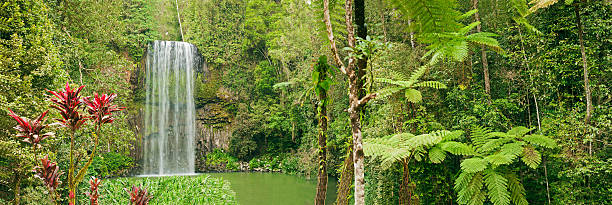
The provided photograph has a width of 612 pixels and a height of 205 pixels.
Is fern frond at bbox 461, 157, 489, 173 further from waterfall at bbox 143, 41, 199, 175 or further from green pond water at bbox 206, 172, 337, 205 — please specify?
waterfall at bbox 143, 41, 199, 175

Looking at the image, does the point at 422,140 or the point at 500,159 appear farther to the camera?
the point at 422,140

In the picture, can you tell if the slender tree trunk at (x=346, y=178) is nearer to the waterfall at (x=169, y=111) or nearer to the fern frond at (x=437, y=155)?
the fern frond at (x=437, y=155)

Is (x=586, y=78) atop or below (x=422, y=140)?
atop

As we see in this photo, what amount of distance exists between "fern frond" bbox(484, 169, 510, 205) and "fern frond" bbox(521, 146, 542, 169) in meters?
0.32

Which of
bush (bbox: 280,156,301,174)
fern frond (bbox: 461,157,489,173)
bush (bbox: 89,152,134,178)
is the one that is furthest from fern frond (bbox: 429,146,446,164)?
bush (bbox: 89,152,134,178)

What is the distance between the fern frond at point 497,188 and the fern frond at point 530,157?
322 millimetres

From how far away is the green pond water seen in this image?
855 centimetres

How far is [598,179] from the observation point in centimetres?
378

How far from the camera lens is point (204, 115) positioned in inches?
638

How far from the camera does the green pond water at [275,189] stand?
8.55m


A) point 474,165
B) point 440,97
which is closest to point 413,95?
point 474,165

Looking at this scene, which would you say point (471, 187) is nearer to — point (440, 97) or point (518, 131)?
point (518, 131)

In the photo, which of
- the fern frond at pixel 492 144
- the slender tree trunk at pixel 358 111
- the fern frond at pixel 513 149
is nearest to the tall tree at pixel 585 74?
the fern frond at pixel 513 149

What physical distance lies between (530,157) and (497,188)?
1.73ft
